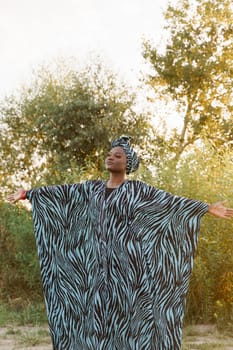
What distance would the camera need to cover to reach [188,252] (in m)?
4.70

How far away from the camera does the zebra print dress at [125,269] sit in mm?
4555

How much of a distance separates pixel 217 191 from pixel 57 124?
867 centimetres

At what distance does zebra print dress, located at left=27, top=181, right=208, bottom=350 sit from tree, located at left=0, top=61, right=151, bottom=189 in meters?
10.3

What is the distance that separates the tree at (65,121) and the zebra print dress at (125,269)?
1027 centimetres

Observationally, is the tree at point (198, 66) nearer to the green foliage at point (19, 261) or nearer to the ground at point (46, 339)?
the green foliage at point (19, 261)

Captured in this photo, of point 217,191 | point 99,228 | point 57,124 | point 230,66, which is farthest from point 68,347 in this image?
point 230,66

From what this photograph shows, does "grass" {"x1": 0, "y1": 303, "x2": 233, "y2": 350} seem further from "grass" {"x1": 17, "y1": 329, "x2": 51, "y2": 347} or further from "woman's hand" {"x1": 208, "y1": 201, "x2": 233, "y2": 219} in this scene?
"woman's hand" {"x1": 208, "y1": 201, "x2": 233, "y2": 219}

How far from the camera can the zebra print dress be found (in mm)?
4555

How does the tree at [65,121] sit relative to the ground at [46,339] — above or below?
above

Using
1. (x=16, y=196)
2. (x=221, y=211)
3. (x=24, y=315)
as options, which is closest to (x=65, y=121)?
(x=24, y=315)

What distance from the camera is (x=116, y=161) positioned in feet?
15.3

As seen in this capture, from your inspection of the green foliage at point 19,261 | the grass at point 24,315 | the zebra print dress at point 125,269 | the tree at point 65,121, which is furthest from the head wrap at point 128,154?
the tree at point 65,121

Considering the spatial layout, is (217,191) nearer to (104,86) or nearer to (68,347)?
(68,347)

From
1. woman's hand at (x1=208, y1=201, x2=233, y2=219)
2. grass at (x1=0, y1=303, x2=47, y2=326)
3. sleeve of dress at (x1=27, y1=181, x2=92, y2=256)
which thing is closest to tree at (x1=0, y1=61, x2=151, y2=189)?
grass at (x1=0, y1=303, x2=47, y2=326)
